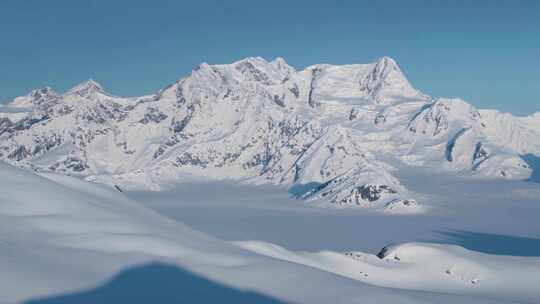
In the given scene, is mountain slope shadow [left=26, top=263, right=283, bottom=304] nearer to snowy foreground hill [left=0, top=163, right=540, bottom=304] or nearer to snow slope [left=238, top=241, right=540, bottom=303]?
snowy foreground hill [left=0, top=163, right=540, bottom=304]

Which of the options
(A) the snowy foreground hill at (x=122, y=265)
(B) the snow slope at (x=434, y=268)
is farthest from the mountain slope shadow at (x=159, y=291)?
(B) the snow slope at (x=434, y=268)

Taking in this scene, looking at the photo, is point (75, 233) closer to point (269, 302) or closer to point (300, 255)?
point (269, 302)

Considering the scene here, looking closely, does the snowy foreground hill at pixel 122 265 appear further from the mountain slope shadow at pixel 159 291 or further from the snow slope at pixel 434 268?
the snow slope at pixel 434 268

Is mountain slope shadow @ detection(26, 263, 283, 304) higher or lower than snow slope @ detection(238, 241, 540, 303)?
lower

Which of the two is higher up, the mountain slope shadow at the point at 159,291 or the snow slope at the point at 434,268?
the snow slope at the point at 434,268

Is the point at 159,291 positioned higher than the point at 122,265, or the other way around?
the point at 122,265

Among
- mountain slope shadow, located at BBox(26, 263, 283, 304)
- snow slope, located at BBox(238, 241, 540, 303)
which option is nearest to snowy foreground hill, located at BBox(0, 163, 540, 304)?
mountain slope shadow, located at BBox(26, 263, 283, 304)

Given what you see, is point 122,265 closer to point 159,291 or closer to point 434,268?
point 159,291

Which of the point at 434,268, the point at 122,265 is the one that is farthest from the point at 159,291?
the point at 434,268
